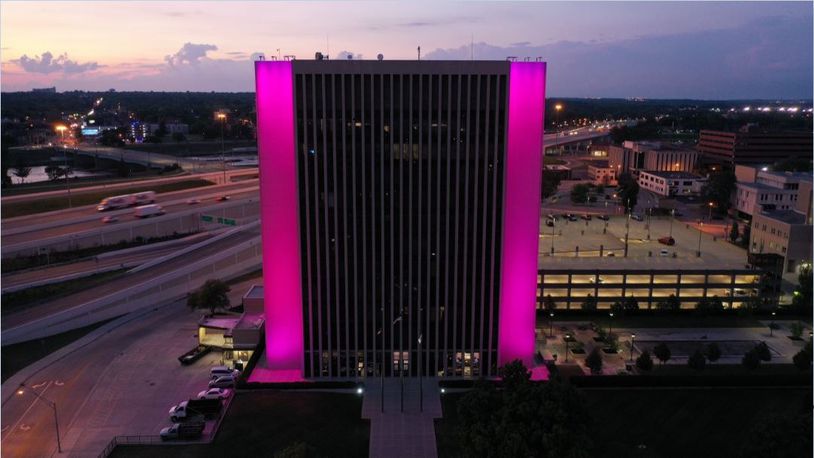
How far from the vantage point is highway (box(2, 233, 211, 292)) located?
61125mm

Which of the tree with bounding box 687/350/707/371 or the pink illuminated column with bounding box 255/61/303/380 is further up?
the pink illuminated column with bounding box 255/61/303/380

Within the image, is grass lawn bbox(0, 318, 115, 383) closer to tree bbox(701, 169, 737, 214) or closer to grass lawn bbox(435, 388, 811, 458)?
grass lawn bbox(435, 388, 811, 458)

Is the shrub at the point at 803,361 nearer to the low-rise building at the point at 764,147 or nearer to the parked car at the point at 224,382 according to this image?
the parked car at the point at 224,382

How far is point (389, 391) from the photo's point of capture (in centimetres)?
4094

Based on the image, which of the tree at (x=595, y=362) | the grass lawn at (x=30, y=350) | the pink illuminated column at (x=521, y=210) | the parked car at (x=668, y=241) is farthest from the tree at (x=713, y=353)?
the grass lawn at (x=30, y=350)

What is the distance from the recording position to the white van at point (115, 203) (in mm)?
80250

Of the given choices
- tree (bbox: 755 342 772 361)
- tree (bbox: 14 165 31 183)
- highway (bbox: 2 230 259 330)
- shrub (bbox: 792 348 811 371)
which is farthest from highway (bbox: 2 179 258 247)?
shrub (bbox: 792 348 811 371)

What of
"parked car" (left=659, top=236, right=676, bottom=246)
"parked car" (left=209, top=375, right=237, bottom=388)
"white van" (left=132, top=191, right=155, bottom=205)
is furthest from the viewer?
"parked car" (left=659, top=236, right=676, bottom=246)

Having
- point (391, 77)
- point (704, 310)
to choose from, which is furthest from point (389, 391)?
point (704, 310)

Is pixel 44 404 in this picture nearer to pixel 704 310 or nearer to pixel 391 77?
pixel 391 77

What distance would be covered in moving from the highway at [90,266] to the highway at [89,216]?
480 centimetres

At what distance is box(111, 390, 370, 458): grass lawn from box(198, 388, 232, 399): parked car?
116 centimetres

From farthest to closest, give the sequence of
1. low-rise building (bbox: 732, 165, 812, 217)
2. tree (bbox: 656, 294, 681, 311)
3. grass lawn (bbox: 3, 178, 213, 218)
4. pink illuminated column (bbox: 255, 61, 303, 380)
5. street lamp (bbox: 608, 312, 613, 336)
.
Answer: low-rise building (bbox: 732, 165, 812, 217)
grass lawn (bbox: 3, 178, 213, 218)
tree (bbox: 656, 294, 681, 311)
street lamp (bbox: 608, 312, 613, 336)
pink illuminated column (bbox: 255, 61, 303, 380)

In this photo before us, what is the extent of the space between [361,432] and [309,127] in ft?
67.4
